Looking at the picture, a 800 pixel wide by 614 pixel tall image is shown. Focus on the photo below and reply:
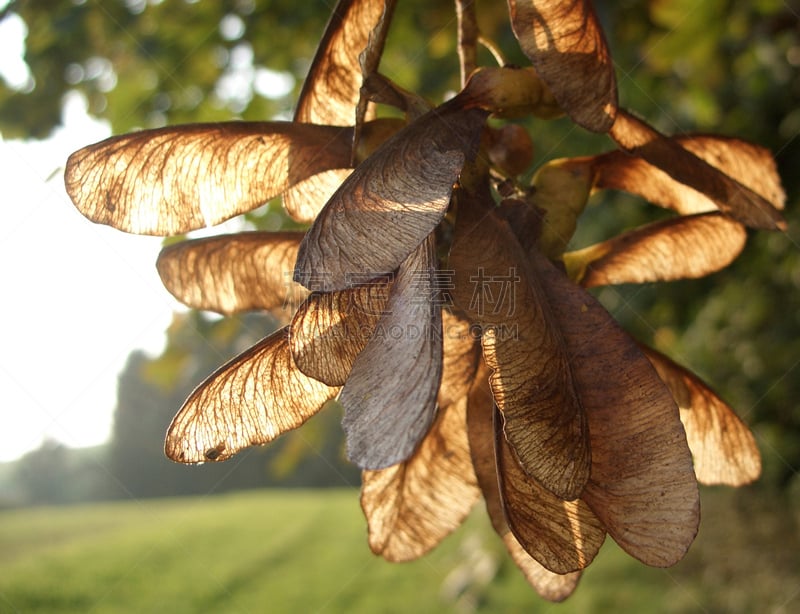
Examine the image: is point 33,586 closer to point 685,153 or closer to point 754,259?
point 754,259

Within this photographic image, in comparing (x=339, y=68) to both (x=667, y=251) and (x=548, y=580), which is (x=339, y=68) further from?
(x=548, y=580)

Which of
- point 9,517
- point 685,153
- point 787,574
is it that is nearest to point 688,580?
point 787,574

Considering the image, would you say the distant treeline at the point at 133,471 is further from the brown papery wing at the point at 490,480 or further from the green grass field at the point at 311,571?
the brown papery wing at the point at 490,480

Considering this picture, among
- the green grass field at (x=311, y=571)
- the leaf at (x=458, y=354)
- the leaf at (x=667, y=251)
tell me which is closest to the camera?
the leaf at (x=458, y=354)

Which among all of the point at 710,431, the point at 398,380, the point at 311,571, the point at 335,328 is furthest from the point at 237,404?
the point at 311,571

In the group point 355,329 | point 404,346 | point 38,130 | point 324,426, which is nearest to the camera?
point 404,346

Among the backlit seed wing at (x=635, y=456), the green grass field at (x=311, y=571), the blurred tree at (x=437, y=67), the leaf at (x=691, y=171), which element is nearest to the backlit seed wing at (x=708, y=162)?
the leaf at (x=691, y=171)
